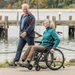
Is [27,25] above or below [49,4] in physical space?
above

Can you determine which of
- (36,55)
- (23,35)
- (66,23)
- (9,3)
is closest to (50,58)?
(36,55)

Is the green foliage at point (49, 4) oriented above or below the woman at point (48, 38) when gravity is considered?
below

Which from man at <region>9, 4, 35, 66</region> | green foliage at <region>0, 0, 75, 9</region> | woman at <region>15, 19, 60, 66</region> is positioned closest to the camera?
woman at <region>15, 19, 60, 66</region>

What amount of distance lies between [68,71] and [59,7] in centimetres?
7667

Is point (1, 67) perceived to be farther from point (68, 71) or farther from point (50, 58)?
point (68, 71)

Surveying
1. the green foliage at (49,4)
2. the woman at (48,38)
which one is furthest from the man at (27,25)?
the green foliage at (49,4)

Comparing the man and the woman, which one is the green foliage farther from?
the woman

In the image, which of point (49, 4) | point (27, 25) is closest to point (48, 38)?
point (27, 25)

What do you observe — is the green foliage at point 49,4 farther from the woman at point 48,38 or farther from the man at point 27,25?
the woman at point 48,38

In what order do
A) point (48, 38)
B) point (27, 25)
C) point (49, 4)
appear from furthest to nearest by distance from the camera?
point (49, 4), point (27, 25), point (48, 38)

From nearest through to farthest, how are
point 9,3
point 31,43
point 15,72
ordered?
point 15,72
point 31,43
point 9,3

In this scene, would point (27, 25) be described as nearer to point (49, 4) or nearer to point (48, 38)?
point (48, 38)

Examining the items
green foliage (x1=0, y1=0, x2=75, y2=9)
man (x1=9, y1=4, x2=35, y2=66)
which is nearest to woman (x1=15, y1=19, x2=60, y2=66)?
man (x1=9, y1=4, x2=35, y2=66)

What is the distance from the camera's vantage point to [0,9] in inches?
3167
